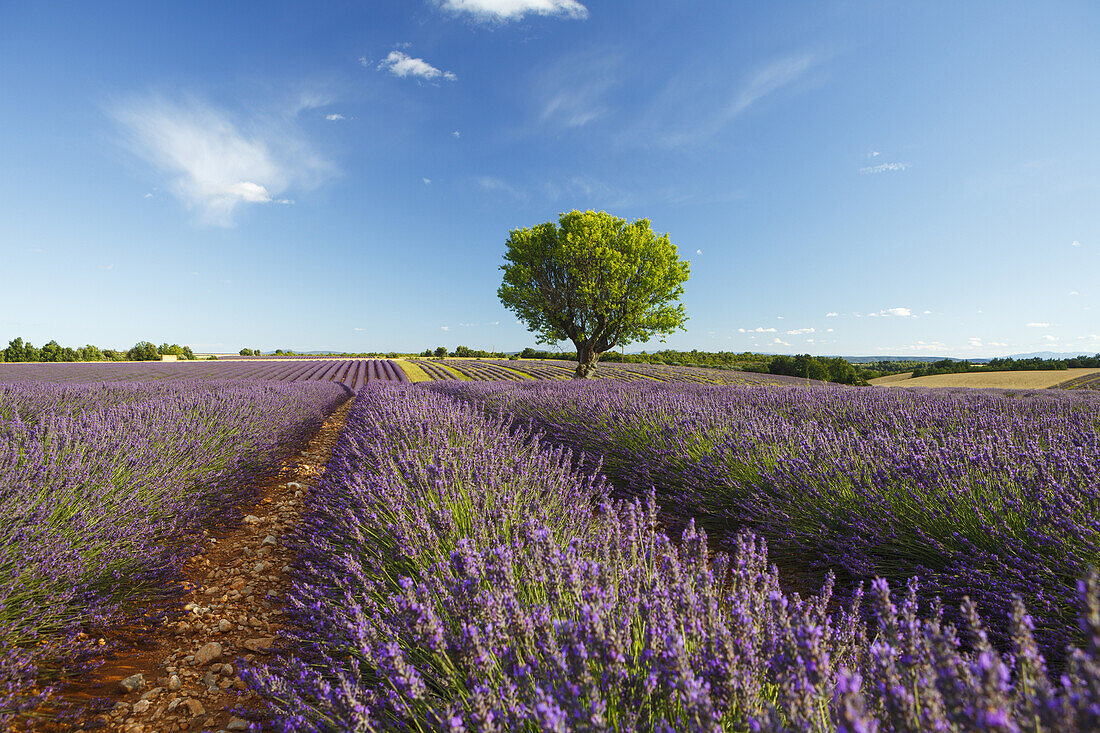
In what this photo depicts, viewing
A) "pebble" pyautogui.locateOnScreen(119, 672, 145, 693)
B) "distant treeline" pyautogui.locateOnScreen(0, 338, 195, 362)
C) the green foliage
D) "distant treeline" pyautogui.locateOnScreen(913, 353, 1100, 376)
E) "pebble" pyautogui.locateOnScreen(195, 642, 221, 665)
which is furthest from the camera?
"distant treeline" pyautogui.locateOnScreen(0, 338, 195, 362)

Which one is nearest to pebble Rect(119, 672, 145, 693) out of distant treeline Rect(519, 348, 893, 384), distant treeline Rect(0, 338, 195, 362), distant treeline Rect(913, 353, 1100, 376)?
distant treeline Rect(519, 348, 893, 384)

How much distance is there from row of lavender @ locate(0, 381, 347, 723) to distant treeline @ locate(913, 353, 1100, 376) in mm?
30897

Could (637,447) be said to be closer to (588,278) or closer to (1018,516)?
(1018,516)

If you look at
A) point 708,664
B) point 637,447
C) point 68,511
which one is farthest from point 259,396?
point 708,664

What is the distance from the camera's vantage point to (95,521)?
230cm

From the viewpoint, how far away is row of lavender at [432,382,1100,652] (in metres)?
1.88

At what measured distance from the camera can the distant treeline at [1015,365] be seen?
21.5 metres

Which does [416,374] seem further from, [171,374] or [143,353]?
[143,353]

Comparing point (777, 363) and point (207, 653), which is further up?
point (777, 363)

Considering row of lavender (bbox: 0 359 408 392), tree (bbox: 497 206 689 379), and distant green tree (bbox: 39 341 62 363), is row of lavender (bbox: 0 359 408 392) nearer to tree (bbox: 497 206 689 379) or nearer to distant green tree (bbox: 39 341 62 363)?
tree (bbox: 497 206 689 379)

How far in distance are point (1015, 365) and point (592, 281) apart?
2635 cm

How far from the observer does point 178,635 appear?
2150 mm

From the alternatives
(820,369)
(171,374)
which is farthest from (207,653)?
(820,369)

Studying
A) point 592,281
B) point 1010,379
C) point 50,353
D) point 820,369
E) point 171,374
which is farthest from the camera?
point 50,353
